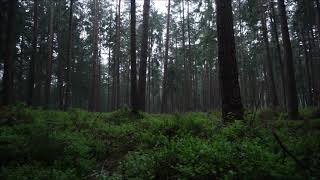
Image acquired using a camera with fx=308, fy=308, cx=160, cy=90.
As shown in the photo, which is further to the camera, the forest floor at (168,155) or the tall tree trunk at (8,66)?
the tall tree trunk at (8,66)

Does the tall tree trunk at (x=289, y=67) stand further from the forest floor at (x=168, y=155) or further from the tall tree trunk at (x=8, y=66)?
the tall tree trunk at (x=8, y=66)

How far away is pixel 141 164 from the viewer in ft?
19.8

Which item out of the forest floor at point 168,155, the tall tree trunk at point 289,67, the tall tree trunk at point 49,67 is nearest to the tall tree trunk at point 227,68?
the forest floor at point 168,155

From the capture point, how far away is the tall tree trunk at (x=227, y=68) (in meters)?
9.17

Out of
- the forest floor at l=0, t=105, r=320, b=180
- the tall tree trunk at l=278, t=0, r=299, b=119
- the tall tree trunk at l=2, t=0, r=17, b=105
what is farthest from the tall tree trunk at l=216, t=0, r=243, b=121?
the tall tree trunk at l=2, t=0, r=17, b=105

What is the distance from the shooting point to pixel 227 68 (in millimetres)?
9422

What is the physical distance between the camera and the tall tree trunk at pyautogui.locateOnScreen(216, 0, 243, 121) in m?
9.17

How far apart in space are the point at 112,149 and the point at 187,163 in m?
3.48

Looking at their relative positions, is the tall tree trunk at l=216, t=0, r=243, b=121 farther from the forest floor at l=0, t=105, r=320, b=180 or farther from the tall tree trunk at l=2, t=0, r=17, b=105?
the tall tree trunk at l=2, t=0, r=17, b=105

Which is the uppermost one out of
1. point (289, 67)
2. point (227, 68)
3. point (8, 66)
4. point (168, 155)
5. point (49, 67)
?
point (49, 67)

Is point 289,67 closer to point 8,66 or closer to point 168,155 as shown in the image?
point 168,155

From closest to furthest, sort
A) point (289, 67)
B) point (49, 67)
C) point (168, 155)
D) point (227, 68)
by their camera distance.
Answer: point (168, 155)
point (227, 68)
point (289, 67)
point (49, 67)

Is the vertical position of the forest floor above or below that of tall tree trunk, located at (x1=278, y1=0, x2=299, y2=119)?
below

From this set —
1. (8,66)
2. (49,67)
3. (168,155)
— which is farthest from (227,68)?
(49,67)
